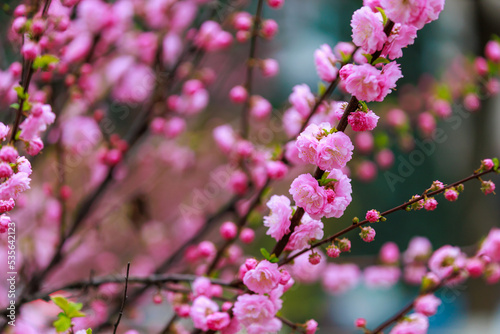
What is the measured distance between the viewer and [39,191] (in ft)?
3.64

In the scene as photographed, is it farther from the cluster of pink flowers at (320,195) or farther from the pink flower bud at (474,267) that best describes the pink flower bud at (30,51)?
the pink flower bud at (474,267)

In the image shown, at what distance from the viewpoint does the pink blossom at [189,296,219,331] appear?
1.76ft

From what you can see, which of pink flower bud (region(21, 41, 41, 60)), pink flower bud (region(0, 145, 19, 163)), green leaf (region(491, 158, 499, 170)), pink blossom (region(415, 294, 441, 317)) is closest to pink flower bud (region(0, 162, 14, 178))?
pink flower bud (region(0, 145, 19, 163))

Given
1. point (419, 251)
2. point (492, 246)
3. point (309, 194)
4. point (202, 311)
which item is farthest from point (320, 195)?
point (419, 251)

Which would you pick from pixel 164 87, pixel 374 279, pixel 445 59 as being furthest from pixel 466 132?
pixel 164 87

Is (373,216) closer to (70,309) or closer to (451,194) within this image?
(451,194)

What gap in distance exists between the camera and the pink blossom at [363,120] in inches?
16.2

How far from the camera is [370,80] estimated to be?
0.39m

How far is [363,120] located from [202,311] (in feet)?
1.02

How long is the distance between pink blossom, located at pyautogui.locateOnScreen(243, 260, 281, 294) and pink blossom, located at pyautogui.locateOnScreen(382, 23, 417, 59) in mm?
245

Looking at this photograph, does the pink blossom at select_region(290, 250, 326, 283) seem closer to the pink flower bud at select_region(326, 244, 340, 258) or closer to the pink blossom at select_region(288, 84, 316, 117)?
the pink flower bud at select_region(326, 244, 340, 258)

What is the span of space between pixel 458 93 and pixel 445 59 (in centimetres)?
92

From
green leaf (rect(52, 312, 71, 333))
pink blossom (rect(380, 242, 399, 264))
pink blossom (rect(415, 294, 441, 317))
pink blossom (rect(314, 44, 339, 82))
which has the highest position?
pink blossom (rect(380, 242, 399, 264))

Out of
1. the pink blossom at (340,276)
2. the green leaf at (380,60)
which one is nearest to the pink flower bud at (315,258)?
the green leaf at (380,60)
